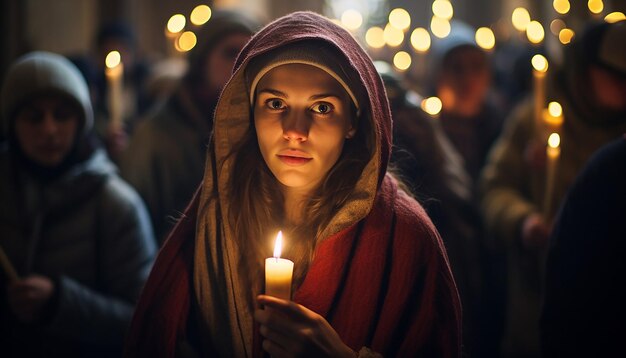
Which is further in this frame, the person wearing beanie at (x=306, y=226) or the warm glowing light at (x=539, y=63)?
the warm glowing light at (x=539, y=63)

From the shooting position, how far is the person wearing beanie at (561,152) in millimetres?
3877

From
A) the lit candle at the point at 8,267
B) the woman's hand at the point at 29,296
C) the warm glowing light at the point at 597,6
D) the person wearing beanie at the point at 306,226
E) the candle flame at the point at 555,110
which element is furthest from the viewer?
the warm glowing light at the point at 597,6

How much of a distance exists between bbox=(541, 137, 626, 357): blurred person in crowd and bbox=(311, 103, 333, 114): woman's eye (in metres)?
0.90

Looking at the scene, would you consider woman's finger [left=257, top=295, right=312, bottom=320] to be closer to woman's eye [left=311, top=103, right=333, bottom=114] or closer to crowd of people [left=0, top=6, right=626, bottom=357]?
crowd of people [left=0, top=6, right=626, bottom=357]

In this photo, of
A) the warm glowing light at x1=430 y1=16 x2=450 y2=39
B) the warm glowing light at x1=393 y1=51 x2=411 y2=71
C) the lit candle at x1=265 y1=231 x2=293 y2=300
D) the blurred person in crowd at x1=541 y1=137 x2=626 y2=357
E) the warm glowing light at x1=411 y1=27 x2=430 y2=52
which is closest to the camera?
the lit candle at x1=265 y1=231 x2=293 y2=300

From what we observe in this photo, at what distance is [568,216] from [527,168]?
6.47 feet

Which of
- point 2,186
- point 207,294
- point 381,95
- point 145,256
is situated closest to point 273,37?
point 381,95

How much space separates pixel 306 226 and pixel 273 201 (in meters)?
0.14

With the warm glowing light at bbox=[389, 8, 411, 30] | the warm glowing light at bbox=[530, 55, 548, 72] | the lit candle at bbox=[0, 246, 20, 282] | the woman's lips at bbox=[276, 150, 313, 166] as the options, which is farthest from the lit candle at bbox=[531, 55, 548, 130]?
the warm glowing light at bbox=[389, 8, 411, 30]

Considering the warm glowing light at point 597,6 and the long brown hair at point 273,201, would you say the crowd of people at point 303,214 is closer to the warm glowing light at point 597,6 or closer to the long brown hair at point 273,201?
the long brown hair at point 273,201

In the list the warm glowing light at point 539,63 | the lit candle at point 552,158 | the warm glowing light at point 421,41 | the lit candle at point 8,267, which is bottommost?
the lit candle at point 8,267

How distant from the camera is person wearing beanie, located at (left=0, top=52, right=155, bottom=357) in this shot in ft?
10.2

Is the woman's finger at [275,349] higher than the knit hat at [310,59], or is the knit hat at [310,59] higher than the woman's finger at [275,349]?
the knit hat at [310,59]

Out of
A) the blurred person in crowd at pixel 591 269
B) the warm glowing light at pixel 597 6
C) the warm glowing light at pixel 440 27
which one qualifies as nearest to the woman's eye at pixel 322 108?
the blurred person in crowd at pixel 591 269
